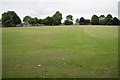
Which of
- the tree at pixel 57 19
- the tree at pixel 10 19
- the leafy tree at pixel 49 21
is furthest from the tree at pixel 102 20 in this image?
the tree at pixel 10 19

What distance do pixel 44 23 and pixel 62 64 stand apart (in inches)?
5420

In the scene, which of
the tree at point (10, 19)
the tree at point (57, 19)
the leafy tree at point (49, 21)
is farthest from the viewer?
the leafy tree at point (49, 21)

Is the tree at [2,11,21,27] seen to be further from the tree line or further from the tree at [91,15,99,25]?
the tree at [91,15,99,25]

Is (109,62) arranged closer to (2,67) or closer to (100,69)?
(100,69)

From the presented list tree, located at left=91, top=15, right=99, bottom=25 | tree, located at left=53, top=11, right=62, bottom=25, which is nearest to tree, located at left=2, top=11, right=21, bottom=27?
tree, located at left=53, top=11, right=62, bottom=25

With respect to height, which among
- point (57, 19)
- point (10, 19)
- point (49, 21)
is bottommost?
point (49, 21)

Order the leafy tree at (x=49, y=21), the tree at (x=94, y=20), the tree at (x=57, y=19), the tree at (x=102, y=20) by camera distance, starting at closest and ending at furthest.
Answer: the tree at (x=57, y=19)
the leafy tree at (x=49, y=21)
the tree at (x=102, y=20)
the tree at (x=94, y=20)

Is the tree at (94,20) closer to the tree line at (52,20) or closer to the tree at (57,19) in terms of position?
the tree line at (52,20)

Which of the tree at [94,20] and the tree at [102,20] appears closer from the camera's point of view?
the tree at [102,20]

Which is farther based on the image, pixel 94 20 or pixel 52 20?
pixel 94 20

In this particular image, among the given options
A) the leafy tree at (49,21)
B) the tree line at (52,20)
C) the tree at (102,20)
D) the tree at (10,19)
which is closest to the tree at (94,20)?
the tree line at (52,20)

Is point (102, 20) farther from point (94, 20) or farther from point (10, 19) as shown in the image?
point (10, 19)

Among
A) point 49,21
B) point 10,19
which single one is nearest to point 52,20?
point 49,21

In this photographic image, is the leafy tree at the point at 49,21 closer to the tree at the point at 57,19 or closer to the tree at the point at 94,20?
the tree at the point at 57,19
